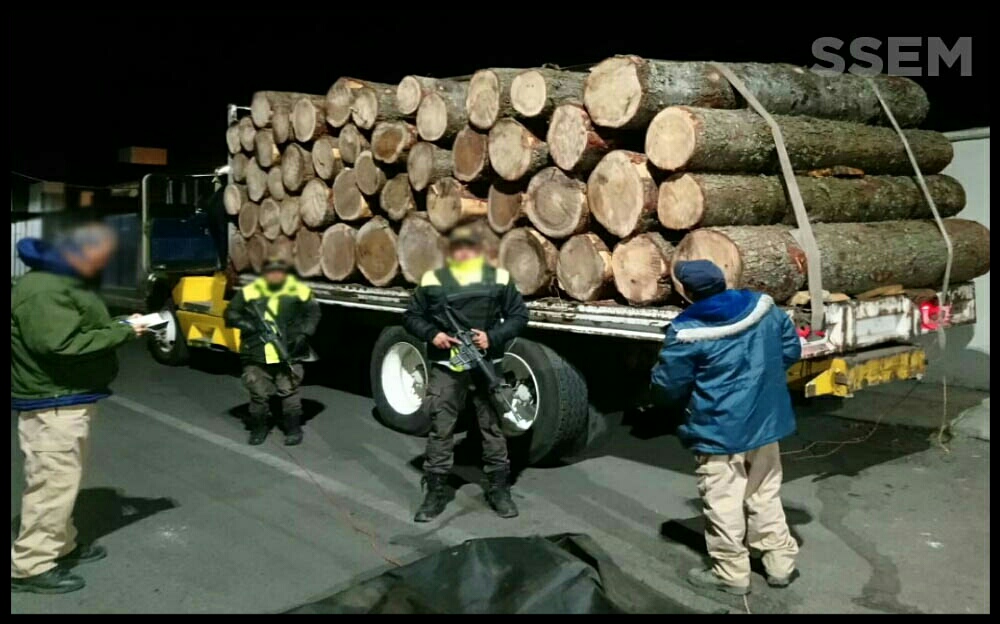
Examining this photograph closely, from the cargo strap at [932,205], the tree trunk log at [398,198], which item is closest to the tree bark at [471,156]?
the tree trunk log at [398,198]

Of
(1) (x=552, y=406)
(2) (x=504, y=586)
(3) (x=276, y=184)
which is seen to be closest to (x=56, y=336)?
(2) (x=504, y=586)

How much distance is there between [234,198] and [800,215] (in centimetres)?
603

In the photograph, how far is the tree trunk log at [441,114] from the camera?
7.22 meters

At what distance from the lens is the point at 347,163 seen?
8180 mm

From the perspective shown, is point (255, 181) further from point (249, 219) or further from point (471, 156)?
point (471, 156)

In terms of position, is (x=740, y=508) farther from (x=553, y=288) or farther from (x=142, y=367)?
(x=142, y=367)

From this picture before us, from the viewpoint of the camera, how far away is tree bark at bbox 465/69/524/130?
6.68 meters

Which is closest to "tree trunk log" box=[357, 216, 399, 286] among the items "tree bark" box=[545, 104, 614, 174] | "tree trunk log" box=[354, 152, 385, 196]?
"tree trunk log" box=[354, 152, 385, 196]

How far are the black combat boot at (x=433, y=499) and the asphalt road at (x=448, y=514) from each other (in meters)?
0.10

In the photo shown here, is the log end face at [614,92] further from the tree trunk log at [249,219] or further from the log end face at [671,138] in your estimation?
the tree trunk log at [249,219]

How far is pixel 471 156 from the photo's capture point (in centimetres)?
695

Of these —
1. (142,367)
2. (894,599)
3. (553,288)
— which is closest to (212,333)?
(142,367)

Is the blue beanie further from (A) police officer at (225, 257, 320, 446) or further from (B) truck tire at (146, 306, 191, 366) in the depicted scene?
(B) truck tire at (146, 306, 191, 366)

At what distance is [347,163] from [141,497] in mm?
3551
